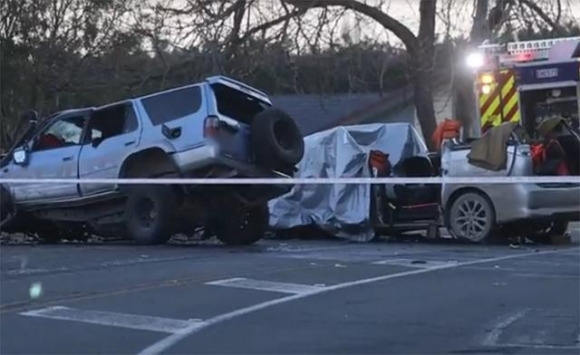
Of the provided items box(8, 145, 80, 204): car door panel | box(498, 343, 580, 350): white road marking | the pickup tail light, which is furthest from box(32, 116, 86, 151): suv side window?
box(498, 343, 580, 350): white road marking

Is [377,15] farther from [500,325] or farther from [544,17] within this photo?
[500,325]

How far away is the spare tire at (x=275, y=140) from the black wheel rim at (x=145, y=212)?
1.50 meters

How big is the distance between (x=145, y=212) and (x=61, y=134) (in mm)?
2070

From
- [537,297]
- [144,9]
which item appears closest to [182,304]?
[537,297]

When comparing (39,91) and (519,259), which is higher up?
(39,91)

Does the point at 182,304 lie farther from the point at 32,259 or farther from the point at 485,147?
the point at 485,147

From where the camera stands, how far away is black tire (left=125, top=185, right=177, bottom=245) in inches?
656

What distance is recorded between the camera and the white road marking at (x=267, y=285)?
456 inches

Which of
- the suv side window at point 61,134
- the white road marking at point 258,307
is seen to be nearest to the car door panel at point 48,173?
the suv side window at point 61,134

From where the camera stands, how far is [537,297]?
1123cm

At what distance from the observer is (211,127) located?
16.2m

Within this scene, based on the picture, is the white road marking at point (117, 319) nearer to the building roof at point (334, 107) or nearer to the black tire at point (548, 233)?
the black tire at point (548, 233)

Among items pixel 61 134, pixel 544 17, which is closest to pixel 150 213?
pixel 61 134

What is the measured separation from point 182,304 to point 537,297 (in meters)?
2.97
